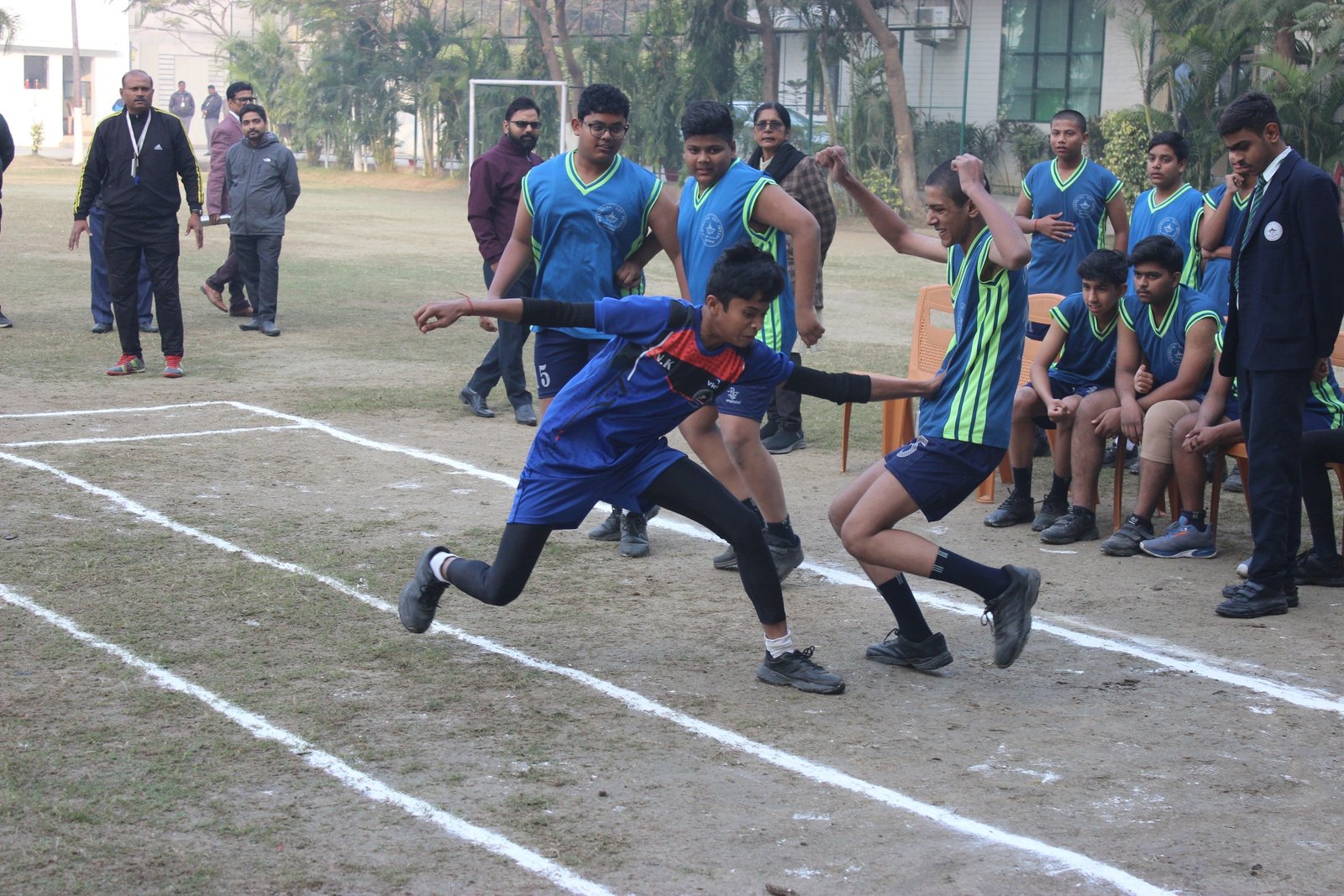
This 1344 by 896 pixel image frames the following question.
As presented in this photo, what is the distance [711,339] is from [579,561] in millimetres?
2276

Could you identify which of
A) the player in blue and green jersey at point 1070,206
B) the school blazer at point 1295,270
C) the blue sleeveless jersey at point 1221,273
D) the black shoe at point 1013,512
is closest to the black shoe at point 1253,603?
the school blazer at point 1295,270

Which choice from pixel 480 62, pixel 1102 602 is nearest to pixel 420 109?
pixel 480 62

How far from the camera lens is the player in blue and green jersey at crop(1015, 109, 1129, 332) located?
30.2 ft

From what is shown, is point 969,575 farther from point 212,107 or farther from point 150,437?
point 212,107

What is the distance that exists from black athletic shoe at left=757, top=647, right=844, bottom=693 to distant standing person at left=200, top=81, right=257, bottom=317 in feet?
33.9

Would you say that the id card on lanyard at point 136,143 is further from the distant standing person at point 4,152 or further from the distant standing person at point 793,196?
the distant standing person at point 793,196

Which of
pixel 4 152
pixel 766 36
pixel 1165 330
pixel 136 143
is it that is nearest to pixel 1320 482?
pixel 1165 330

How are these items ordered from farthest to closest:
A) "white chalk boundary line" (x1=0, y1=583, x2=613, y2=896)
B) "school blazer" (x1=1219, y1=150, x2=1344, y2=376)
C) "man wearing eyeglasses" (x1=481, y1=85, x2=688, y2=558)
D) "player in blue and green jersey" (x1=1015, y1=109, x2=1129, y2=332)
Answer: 1. "player in blue and green jersey" (x1=1015, y1=109, x2=1129, y2=332)
2. "man wearing eyeglasses" (x1=481, y1=85, x2=688, y2=558)
3. "school blazer" (x1=1219, y1=150, x2=1344, y2=376)
4. "white chalk boundary line" (x1=0, y1=583, x2=613, y2=896)

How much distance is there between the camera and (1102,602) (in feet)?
20.8

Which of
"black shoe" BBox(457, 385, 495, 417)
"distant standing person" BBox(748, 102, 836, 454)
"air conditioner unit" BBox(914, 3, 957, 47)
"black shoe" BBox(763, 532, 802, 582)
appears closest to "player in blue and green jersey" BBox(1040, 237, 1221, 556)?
"black shoe" BBox(763, 532, 802, 582)

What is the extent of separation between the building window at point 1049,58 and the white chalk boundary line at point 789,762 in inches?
1179

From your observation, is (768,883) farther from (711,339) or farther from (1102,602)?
(1102,602)

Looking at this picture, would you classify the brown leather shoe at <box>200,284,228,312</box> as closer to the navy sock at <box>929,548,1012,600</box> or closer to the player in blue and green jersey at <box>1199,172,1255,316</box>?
the player in blue and green jersey at <box>1199,172,1255,316</box>

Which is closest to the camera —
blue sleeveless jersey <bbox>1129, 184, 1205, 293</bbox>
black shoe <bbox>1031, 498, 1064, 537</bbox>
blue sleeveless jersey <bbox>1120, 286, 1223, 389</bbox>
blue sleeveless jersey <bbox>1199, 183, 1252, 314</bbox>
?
blue sleeveless jersey <bbox>1120, 286, 1223, 389</bbox>
